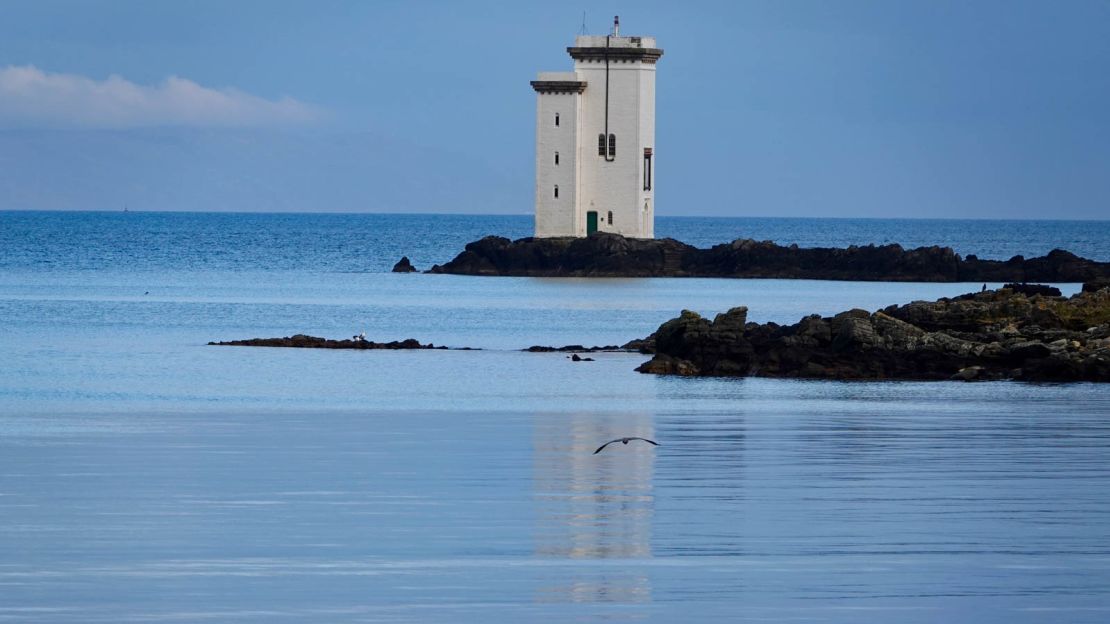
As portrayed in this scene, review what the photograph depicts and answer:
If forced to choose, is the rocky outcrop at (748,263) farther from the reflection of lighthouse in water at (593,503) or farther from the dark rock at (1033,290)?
the reflection of lighthouse in water at (593,503)

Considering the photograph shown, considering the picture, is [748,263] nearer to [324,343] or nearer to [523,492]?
[324,343]

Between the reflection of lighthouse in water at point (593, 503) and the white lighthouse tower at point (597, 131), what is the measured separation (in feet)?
125

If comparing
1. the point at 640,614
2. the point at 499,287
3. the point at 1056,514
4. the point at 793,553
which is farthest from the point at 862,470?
the point at 499,287

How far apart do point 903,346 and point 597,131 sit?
33084 millimetres

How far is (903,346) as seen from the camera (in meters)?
23.8

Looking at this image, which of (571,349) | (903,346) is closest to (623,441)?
(903,346)

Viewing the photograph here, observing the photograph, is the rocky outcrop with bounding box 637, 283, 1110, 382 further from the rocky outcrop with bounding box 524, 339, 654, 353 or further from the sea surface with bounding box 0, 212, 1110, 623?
the rocky outcrop with bounding box 524, 339, 654, 353

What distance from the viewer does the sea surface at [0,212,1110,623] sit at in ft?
31.3

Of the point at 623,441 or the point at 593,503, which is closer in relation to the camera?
the point at 593,503

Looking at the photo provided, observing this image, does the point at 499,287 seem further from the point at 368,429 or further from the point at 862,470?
the point at 862,470

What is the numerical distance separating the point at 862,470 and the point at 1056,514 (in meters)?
2.36

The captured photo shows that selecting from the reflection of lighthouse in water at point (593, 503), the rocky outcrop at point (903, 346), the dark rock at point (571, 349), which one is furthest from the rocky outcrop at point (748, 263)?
the reflection of lighthouse in water at point (593, 503)

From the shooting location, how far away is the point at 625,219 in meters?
57.1

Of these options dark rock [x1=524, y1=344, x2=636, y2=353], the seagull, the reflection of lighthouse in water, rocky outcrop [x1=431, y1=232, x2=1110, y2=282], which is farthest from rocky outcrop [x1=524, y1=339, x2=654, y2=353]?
rocky outcrop [x1=431, y1=232, x2=1110, y2=282]
